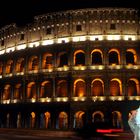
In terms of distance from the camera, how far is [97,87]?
3622cm

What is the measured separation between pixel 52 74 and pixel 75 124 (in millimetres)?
6508

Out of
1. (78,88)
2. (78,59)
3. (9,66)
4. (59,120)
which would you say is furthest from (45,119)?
(9,66)

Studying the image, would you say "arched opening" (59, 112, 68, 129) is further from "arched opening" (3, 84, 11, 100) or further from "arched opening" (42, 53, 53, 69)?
"arched opening" (3, 84, 11, 100)

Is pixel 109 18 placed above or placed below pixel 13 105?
above

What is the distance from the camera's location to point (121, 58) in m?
36.0

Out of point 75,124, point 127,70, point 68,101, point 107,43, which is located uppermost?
point 107,43

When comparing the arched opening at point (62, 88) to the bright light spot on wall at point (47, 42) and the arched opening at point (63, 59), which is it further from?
the bright light spot on wall at point (47, 42)

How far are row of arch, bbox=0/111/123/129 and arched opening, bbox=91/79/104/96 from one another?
85.1 inches

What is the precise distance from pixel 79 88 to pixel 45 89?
4564mm

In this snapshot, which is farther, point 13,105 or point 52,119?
point 13,105

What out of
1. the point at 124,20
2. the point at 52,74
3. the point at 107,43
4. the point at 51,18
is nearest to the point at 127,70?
the point at 107,43

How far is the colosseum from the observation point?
3531 cm

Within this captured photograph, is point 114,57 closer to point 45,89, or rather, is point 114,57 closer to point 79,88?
point 79,88

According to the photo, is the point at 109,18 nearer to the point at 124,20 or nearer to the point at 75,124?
the point at 124,20
